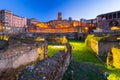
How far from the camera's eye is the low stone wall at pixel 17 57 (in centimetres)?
1066

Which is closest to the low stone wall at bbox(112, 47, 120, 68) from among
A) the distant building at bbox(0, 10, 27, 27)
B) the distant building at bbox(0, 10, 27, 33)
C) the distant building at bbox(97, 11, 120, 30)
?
the distant building at bbox(97, 11, 120, 30)

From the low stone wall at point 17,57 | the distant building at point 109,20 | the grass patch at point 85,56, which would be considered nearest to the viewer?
the low stone wall at point 17,57

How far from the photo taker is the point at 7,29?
77.0 meters

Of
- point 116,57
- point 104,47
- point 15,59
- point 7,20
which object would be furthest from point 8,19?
point 116,57

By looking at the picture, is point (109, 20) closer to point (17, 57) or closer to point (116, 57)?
point (116, 57)

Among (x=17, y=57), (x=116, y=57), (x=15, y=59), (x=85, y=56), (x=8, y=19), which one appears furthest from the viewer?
(x=8, y=19)

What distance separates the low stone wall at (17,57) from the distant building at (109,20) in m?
48.9

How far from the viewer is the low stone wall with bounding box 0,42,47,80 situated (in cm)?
1066

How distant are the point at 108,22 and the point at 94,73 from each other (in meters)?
52.7

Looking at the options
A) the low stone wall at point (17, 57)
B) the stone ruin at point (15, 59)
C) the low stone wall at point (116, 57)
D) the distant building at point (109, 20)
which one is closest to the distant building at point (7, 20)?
the distant building at point (109, 20)

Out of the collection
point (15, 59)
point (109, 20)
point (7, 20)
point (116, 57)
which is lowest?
point (116, 57)

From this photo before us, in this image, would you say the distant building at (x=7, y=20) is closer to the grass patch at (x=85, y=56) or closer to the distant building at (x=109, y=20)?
the distant building at (x=109, y=20)

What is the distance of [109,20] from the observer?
60.2 m

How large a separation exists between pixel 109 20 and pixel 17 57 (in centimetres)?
5421
